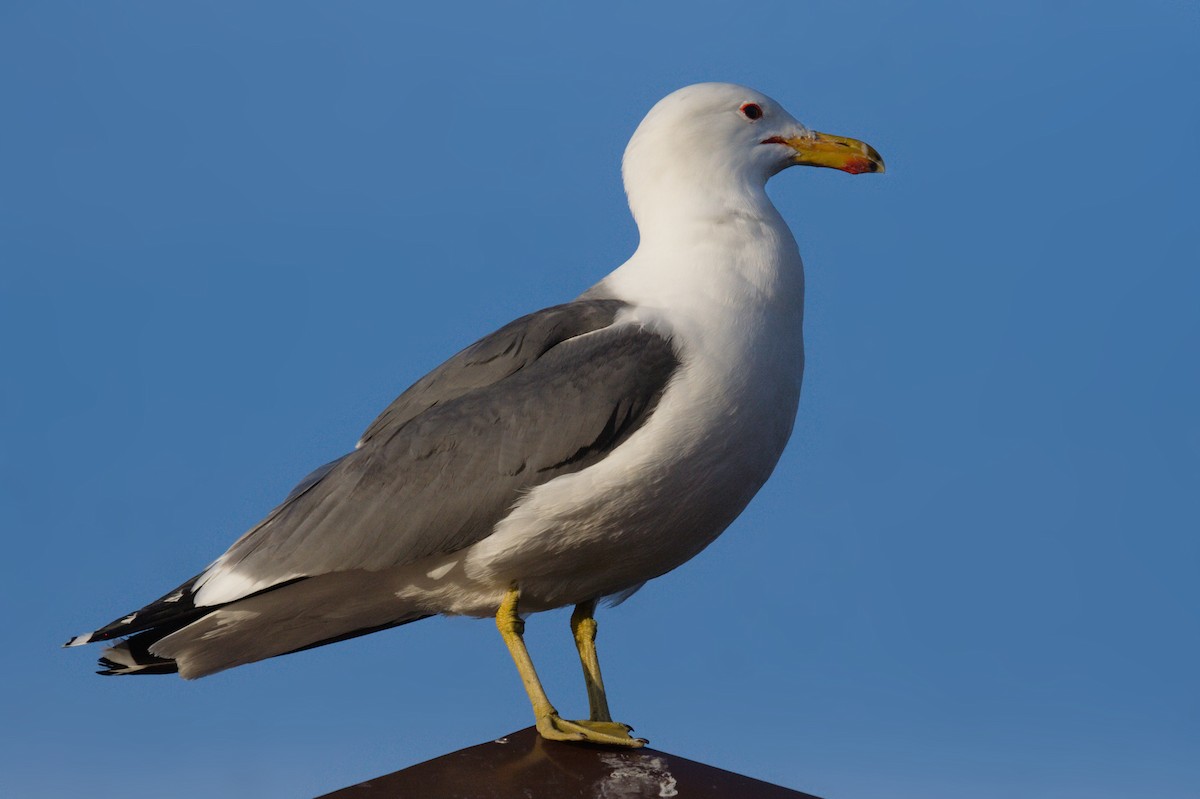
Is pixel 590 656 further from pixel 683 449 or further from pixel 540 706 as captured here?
pixel 683 449

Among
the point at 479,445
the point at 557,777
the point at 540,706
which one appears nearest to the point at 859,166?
the point at 479,445

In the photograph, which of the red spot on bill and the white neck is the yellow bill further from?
the white neck

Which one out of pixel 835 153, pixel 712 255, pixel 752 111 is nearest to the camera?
pixel 712 255

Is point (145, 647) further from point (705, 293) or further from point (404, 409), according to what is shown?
point (705, 293)

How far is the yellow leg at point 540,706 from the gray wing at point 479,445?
1.52ft

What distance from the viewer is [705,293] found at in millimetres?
7527

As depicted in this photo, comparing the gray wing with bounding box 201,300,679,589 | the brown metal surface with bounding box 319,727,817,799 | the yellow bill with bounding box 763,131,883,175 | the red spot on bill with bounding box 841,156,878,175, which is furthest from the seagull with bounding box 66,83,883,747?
the red spot on bill with bounding box 841,156,878,175

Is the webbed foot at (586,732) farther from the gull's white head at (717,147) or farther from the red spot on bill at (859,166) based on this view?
the red spot on bill at (859,166)

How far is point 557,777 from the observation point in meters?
7.01

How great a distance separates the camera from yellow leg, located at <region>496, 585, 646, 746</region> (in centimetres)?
743

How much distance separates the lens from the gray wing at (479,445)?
284 inches

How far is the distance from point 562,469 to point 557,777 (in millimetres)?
1327

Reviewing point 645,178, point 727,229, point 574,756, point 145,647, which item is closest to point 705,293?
→ point 727,229

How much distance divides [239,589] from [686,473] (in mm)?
2113
